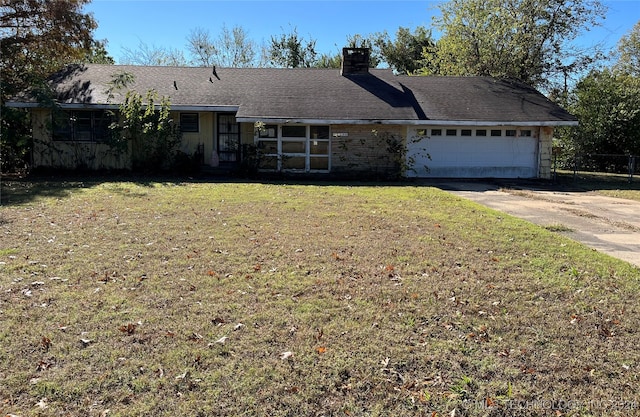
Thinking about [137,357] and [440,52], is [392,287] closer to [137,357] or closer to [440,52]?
[137,357]

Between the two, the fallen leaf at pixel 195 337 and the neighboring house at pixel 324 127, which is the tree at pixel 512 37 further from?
the fallen leaf at pixel 195 337

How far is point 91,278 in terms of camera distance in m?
5.18

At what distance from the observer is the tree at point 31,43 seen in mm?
17078

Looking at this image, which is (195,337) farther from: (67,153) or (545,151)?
(545,151)

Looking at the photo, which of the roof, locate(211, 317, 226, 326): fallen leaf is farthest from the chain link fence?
locate(211, 317, 226, 326): fallen leaf

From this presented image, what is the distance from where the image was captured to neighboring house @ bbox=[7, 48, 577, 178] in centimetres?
1662

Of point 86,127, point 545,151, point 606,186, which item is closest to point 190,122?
point 86,127

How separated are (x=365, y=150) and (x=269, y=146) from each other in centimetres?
362

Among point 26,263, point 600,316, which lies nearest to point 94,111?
point 26,263

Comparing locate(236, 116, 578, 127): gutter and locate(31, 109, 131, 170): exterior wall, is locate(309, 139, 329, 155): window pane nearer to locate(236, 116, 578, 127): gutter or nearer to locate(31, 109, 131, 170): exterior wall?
locate(236, 116, 578, 127): gutter

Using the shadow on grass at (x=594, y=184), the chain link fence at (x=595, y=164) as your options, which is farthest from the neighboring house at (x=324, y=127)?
the chain link fence at (x=595, y=164)

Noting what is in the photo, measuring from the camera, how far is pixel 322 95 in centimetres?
1823

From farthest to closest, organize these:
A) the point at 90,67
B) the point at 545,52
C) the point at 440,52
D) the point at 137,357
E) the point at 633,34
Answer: the point at 633,34 < the point at 440,52 < the point at 545,52 < the point at 90,67 < the point at 137,357

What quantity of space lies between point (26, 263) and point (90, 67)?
17.0 metres
